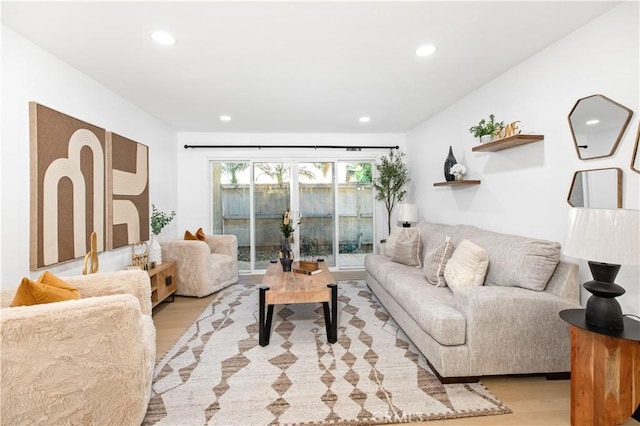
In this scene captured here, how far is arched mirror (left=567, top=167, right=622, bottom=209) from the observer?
1.85 m

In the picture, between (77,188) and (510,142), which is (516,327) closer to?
(510,142)

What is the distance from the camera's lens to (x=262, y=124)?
14.7ft

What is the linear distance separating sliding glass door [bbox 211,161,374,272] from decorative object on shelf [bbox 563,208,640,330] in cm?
382

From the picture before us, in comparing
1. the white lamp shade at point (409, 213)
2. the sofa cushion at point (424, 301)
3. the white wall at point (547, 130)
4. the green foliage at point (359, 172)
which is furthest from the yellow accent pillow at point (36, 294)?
the green foliage at point (359, 172)

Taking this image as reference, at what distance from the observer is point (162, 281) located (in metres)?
3.47

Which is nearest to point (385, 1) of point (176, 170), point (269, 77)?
point (269, 77)

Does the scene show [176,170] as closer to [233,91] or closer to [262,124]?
[262,124]

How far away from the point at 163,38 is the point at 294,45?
36.8 inches

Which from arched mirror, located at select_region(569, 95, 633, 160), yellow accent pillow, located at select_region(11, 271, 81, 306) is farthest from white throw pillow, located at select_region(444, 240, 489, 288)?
yellow accent pillow, located at select_region(11, 271, 81, 306)

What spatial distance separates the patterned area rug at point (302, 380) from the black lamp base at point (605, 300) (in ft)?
2.46

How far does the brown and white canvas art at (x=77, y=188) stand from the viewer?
7.20 feet

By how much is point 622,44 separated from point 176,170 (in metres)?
5.30

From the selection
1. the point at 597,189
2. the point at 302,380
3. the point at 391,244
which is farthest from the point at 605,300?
the point at 391,244

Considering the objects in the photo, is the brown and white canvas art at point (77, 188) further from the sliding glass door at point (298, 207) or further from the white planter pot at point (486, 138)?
the white planter pot at point (486, 138)
